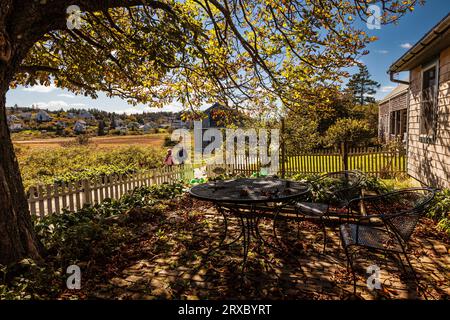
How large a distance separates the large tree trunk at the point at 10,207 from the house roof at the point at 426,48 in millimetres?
6525

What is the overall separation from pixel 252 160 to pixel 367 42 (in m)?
7.04

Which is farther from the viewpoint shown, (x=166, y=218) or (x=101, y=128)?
(x=101, y=128)

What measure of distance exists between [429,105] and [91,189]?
26.4 feet

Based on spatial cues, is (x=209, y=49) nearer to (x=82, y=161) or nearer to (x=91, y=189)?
(x=91, y=189)

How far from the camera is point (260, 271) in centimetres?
313

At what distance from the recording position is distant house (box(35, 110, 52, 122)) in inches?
1104

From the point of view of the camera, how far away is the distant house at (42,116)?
28.0 meters

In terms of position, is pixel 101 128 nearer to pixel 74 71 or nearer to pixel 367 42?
pixel 74 71

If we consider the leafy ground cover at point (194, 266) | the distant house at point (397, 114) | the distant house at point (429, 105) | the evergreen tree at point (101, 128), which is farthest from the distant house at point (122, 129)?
the distant house at point (429, 105)

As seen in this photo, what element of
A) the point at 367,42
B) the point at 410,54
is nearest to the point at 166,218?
the point at 367,42

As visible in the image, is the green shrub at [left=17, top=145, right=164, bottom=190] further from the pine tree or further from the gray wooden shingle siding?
the pine tree

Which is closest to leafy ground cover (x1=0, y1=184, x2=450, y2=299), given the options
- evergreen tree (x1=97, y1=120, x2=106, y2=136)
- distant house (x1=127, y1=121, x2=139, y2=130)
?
evergreen tree (x1=97, y1=120, x2=106, y2=136)

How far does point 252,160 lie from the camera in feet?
37.8

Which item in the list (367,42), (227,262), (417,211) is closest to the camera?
(417,211)
